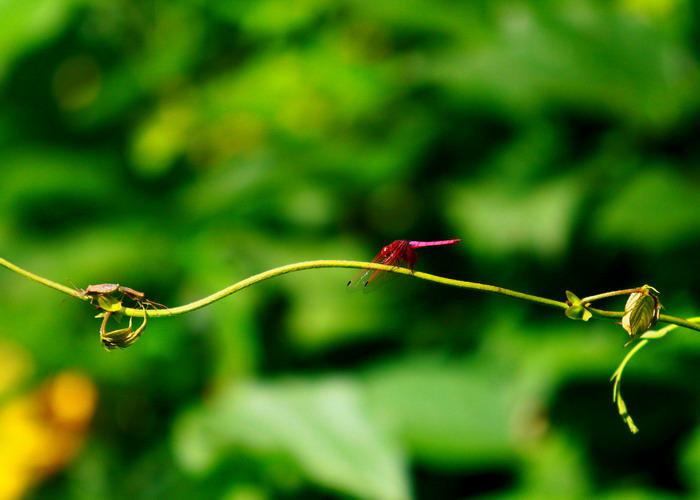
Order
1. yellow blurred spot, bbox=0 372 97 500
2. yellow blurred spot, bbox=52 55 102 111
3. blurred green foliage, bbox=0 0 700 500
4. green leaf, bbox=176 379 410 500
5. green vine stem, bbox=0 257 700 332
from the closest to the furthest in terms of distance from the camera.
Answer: green vine stem, bbox=0 257 700 332 < green leaf, bbox=176 379 410 500 < blurred green foliage, bbox=0 0 700 500 < yellow blurred spot, bbox=0 372 97 500 < yellow blurred spot, bbox=52 55 102 111

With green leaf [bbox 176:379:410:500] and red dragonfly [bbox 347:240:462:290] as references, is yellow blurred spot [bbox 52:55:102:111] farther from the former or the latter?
red dragonfly [bbox 347:240:462:290]

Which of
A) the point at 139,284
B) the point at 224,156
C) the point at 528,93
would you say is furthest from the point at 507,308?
the point at 224,156

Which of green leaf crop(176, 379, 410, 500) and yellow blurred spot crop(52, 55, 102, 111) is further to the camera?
yellow blurred spot crop(52, 55, 102, 111)

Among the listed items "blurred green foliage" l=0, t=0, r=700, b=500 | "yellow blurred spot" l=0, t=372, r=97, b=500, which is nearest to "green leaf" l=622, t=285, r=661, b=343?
"blurred green foliage" l=0, t=0, r=700, b=500

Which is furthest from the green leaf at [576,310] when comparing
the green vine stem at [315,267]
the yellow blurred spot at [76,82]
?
the yellow blurred spot at [76,82]

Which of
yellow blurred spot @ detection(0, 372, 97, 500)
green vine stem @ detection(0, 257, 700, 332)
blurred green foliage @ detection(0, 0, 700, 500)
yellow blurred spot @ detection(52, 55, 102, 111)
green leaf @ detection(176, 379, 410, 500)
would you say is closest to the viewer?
green vine stem @ detection(0, 257, 700, 332)

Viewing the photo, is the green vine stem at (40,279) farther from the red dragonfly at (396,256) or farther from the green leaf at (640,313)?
the green leaf at (640,313)

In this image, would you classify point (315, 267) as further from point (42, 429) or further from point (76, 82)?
point (76, 82)

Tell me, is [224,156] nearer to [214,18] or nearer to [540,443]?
[214,18]
